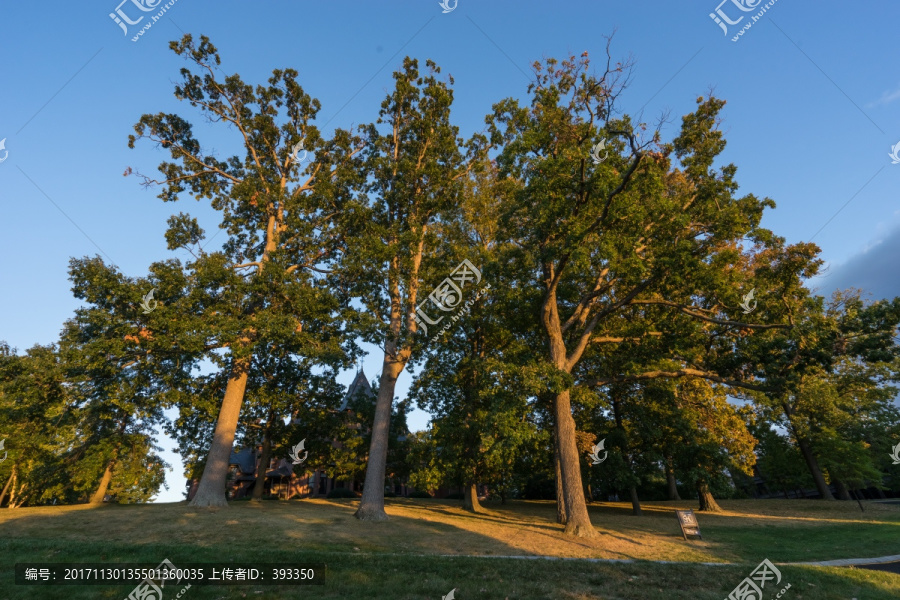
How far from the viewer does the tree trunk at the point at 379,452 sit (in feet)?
55.6

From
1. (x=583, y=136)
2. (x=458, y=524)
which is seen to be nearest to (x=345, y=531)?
(x=458, y=524)

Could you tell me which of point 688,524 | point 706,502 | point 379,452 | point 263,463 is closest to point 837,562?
point 688,524

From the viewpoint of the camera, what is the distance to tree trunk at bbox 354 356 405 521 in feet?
55.6

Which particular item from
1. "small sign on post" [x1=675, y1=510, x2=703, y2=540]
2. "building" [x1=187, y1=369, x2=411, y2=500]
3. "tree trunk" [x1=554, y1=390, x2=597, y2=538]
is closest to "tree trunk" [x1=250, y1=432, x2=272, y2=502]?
"building" [x1=187, y1=369, x2=411, y2=500]

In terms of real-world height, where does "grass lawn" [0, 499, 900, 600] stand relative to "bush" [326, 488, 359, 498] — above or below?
below

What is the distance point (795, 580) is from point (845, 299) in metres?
30.3

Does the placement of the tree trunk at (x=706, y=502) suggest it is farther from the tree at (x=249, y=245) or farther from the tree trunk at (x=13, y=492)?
the tree trunk at (x=13, y=492)

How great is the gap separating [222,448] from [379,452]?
24.1 feet

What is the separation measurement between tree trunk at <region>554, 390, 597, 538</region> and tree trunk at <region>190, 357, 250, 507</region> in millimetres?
14504

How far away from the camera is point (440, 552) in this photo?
11.0 m

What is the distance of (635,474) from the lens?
25.0 m

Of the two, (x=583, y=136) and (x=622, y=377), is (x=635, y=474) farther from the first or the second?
(x=583, y=136)

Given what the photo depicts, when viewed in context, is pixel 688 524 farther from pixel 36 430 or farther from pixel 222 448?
pixel 36 430

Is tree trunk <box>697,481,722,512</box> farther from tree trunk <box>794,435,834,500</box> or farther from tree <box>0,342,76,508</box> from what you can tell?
tree <box>0,342,76,508</box>
